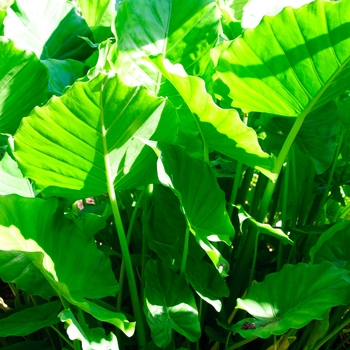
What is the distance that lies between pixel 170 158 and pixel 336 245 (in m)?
0.35

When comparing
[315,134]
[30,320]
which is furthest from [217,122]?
[30,320]

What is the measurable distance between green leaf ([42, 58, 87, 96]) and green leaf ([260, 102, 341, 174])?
409 mm

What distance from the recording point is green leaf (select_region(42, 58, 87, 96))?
1.07 meters

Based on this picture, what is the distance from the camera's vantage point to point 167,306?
2.94 feet

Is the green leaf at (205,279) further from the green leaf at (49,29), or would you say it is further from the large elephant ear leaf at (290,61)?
the green leaf at (49,29)

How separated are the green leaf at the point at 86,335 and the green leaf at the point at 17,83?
0.44 m

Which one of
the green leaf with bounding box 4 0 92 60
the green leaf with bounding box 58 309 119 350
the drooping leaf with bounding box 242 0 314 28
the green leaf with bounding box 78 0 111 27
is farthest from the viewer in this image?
the green leaf with bounding box 78 0 111 27

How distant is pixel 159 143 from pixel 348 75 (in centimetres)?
31

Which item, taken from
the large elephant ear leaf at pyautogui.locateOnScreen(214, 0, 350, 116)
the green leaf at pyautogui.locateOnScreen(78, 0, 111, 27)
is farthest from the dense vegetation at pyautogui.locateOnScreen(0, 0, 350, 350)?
the green leaf at pyautogui.locateOnScreen(78, 0, 111, 27)

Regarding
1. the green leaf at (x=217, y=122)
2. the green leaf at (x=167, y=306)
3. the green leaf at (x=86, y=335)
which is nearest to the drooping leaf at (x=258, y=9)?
the green leaf at (x=217, y=122)

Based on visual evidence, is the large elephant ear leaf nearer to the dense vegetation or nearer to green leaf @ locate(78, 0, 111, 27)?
the dense vegetation

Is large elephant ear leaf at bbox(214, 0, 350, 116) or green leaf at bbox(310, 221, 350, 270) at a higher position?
large elephant ear leaf at bbox(214, 0, 350, 116)

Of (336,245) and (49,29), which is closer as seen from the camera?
(336,245)

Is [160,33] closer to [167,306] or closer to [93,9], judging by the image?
[93,9]
